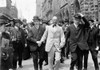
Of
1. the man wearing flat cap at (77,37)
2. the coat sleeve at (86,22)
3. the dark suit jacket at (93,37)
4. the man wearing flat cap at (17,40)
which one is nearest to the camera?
the man wearing flat cap at (77,37)

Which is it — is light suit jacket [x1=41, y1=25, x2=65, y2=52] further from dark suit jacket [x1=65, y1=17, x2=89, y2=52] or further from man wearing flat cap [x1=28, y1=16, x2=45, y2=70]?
man wearing flat cap [x1=28, y1=16, x2=45, y2=70]

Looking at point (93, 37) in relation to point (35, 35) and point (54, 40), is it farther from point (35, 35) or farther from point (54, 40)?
point (35, 35)

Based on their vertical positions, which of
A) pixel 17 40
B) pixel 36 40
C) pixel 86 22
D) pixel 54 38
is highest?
pixel 86 22

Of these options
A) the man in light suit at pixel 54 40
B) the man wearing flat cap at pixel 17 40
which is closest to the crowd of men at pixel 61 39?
the man in light suit at pixel 54 40

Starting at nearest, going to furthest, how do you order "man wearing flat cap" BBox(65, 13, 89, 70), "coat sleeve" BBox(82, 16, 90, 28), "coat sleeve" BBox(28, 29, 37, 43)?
"man wearing flat cap" BBox(65, 13, 89, 70) → "coat sleeve" BBox(82, 16, 90, 28) → "coat sleeve" BBox(28, 29, 37, 43)

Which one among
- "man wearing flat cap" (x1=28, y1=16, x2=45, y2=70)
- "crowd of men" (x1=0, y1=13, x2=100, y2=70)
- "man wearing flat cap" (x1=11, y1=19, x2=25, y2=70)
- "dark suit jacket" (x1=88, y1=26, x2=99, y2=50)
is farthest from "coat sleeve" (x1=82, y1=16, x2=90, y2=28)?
"man wearing flat cap" (x1=11, y1=19, x2=25, y2=70)

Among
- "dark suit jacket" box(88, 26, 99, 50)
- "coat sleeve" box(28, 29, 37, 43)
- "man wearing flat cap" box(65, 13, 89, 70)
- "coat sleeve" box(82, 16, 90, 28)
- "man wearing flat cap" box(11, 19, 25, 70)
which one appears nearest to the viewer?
"man wearing flat cap" box(65, 13, 89, 70)

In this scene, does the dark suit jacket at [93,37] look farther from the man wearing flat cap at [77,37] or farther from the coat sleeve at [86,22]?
the man wearing flat cap at [77,37]

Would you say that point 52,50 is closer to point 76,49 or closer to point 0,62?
point 76,49

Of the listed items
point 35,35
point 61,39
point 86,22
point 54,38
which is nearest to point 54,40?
point 54,38

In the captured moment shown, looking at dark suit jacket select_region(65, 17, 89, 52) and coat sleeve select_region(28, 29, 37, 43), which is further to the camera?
coat sleeve select_region(28, 29, 37, 43)

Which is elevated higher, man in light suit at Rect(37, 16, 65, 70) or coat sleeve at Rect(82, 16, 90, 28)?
coat sleeve at Rect(82, 16, 90, 28)

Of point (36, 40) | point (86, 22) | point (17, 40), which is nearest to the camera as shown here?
point (86, 22)

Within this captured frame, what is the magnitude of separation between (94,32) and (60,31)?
137cm
